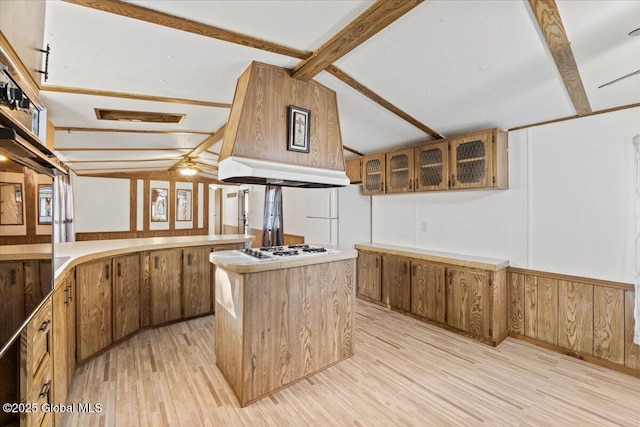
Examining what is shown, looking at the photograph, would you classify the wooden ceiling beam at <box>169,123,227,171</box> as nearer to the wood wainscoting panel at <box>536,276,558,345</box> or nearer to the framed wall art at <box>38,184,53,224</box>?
the framed wall art at <box>38,184,53,224</box>

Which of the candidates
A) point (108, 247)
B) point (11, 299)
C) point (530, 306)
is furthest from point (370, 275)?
point (11, 299)

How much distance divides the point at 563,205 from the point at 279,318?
2.89 meters

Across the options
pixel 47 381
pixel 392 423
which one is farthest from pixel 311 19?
pixel 392 423

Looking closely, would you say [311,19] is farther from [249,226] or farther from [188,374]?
[249,226]

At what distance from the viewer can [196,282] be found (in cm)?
355

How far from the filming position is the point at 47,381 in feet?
4.96

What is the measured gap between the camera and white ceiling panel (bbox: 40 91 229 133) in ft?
7.75

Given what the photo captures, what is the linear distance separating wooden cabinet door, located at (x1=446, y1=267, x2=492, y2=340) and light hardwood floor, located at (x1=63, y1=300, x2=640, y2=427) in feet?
0.66

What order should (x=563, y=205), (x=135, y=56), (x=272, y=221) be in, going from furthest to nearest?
(x=272, y=221) → (x=563, y=205) → (x=135, y=56)

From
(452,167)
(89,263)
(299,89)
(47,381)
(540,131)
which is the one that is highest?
(299,89)

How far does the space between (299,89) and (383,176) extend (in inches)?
83.6

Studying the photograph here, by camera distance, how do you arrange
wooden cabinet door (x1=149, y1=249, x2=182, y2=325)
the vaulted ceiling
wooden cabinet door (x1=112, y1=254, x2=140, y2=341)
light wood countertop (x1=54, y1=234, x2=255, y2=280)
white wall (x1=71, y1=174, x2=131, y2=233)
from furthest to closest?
white wall (x1=71, y1=174, x2=131, y2=233)
wooden cabinet door (x1=149, y1=249, x2=182, y2=325)
wooden cabinet door (x1=112, y1=254, x2=140, y2=341)
light wood countertop (x1=54, y1=234, x2=255, y2=280)
the vaulted ceiling

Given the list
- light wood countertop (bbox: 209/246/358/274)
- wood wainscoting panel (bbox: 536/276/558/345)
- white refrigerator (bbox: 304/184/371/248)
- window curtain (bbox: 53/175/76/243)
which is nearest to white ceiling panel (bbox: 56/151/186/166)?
window curtain (bbox: 53/175/76/243)

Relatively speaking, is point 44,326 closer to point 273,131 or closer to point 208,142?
point 273,131
